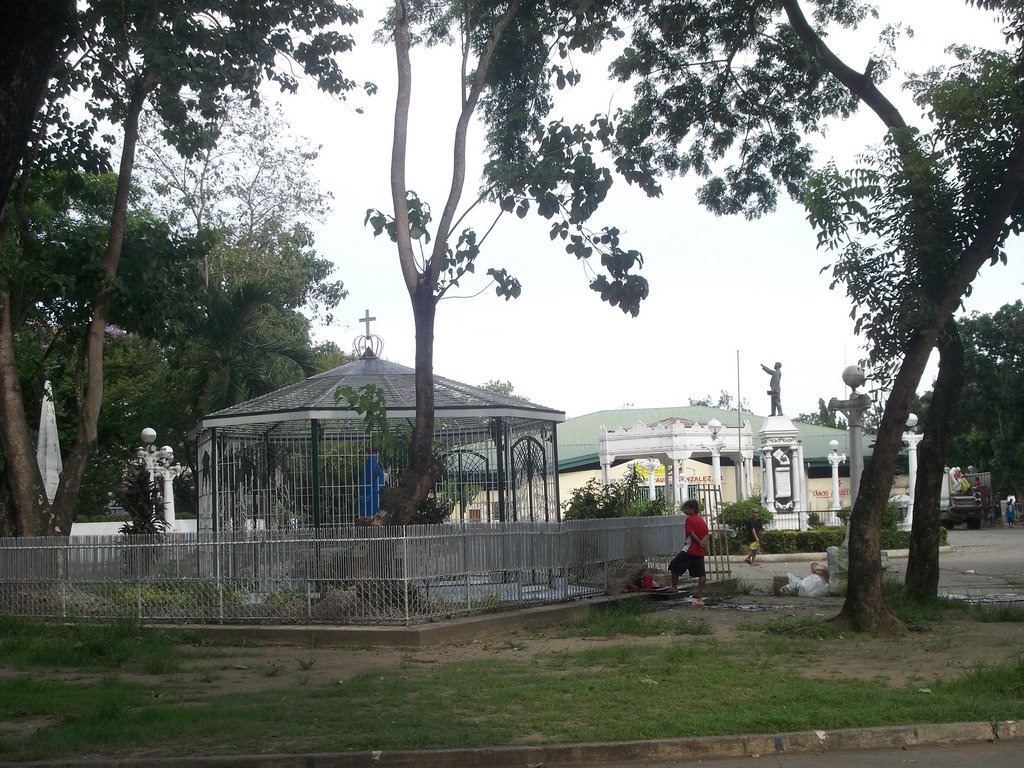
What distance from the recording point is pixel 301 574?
1341 centimetres

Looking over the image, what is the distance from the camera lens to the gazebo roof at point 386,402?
54.2 feet

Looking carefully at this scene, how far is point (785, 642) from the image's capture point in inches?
476

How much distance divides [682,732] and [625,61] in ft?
40.0

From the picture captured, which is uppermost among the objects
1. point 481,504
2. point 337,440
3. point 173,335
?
point 173,335

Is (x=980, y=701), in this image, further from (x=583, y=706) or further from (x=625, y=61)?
(x=625, y=61)

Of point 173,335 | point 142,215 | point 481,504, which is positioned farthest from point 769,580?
point 142,215

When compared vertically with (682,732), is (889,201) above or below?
above

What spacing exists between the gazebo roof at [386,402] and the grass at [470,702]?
5373 millimetres

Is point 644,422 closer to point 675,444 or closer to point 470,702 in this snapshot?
point 675,444

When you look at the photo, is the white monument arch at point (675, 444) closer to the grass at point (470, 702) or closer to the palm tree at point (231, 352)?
the palm tree at point (231, 352)

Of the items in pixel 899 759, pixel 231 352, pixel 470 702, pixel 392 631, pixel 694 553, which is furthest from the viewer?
pixel 231 352

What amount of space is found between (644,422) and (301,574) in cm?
4477

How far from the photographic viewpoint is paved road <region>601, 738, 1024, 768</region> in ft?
23.2

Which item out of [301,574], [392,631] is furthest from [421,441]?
[392,631]
